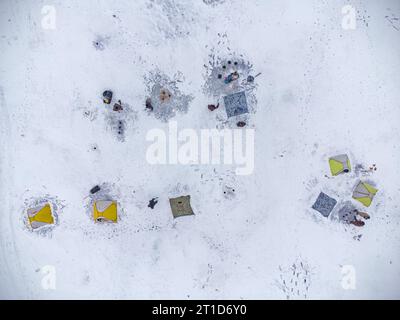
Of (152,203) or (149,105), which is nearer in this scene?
(149,105)

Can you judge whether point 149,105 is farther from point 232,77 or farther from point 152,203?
point 152,203

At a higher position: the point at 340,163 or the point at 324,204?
the point at 340,163

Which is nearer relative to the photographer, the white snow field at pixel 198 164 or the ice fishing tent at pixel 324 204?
the white snow field at pixel 198 164

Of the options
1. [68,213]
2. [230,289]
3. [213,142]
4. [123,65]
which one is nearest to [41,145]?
[68,213]

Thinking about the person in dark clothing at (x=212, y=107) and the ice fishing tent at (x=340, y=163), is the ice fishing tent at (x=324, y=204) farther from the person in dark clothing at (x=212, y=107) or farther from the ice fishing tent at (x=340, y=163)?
the person in dark clothing at (x=212, y=107)

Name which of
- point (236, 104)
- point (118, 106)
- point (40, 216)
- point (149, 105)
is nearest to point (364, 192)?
point (236, 104)

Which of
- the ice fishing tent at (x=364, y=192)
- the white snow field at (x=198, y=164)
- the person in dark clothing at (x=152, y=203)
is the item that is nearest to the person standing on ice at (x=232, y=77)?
the white snow field at (x=198, y=164)

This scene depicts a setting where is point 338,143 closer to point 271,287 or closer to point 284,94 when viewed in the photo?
point 284,94
